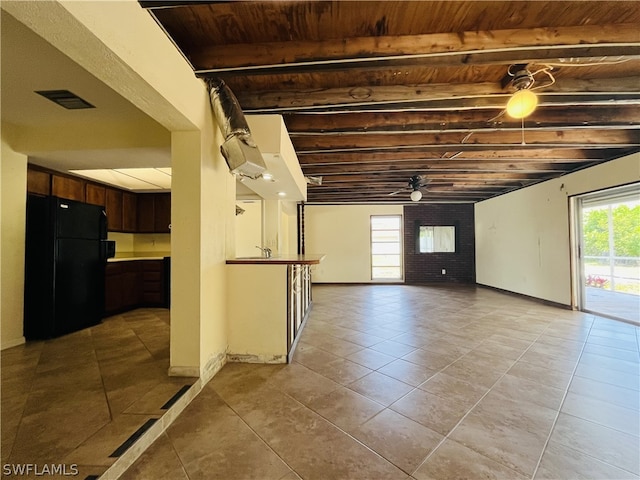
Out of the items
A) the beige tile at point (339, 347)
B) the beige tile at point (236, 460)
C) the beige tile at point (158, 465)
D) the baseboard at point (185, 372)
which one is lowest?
the beige tile at point (339, 347)

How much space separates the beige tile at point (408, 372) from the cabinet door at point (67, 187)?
4540 millimetres

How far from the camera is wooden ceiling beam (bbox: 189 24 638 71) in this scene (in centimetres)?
175

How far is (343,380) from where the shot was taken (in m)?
2.23

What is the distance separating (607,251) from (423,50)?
5.04m

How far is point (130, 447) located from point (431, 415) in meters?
1.78

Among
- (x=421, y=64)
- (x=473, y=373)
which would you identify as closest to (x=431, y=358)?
(x=473, y=373)

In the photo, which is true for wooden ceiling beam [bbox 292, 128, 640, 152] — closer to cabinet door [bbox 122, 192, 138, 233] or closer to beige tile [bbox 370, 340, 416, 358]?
beige tile [bbox 370, 340, 416, 358]

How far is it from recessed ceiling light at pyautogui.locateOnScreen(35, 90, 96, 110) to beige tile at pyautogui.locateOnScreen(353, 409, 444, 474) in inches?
128

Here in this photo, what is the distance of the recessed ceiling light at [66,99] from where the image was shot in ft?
6.71

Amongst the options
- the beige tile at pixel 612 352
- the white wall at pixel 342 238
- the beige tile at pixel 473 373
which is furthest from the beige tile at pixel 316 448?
the white wall at pixel 342 238

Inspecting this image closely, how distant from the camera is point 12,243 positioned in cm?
271

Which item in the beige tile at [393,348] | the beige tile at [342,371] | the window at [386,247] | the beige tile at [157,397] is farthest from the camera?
the window at [386,247]

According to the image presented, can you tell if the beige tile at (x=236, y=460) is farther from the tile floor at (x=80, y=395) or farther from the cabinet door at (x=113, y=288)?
the cabinet door at (x=113, y=288)

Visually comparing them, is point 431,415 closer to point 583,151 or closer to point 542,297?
point 583,151
